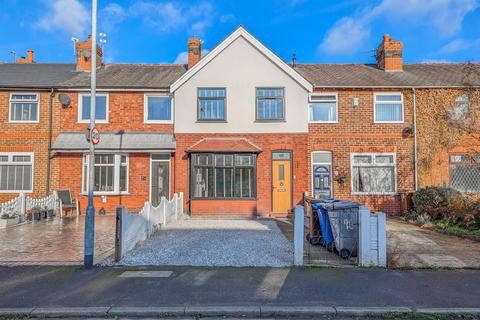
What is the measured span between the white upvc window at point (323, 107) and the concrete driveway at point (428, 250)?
249 inches

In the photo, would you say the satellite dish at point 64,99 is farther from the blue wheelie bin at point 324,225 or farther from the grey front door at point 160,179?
the blue wheelie bin at point 324,225

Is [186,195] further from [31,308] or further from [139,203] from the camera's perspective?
[31,308]

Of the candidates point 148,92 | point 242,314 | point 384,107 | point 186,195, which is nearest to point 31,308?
point 242,314

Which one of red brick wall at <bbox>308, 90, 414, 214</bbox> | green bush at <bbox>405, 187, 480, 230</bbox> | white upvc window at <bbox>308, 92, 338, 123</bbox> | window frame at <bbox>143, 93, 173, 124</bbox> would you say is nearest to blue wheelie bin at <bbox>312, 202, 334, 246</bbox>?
green bush at <bbox>405, 187, 480, 230</bbox>

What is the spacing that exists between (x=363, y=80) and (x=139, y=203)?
1256 centimetres

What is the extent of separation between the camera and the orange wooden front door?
15.0m

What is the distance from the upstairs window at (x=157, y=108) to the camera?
15812 millimetres

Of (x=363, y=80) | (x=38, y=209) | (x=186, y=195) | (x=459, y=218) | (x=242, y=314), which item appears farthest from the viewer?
(x=363, y=80)

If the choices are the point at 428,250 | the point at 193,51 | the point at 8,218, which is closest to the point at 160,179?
the point at 8,218

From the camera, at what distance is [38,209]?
536 inches

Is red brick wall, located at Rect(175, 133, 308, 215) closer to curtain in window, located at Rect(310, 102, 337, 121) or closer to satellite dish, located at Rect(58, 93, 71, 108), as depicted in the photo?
curtain in window, located at Rect(310, 102, 337, 121)

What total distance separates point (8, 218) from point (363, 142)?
15324 mm

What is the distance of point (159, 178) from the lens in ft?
51.3

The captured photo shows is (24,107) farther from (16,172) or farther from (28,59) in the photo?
(28,59)
